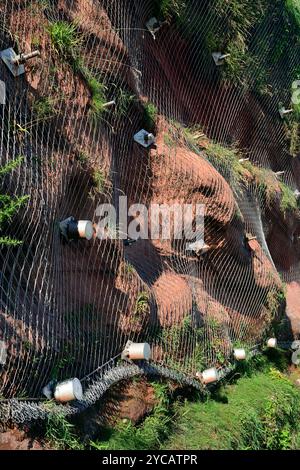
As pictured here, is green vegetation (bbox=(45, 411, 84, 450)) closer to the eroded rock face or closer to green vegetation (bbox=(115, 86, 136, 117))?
the eroded rock face

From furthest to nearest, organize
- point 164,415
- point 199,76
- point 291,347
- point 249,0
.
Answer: point 291,347 → point 249,0 → point 199,76 → point 164,415

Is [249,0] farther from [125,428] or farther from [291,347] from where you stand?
[125,428]

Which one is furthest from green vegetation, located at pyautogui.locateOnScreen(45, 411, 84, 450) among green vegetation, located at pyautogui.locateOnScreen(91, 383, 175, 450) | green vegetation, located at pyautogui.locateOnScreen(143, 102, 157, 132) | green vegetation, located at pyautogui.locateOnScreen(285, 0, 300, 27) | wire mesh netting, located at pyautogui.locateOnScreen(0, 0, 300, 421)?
green vegetation, located at pyautogui.locateOnScreen(285, 0, 300, 27)

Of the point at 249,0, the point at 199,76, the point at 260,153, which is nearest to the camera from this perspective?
the point at 199,76

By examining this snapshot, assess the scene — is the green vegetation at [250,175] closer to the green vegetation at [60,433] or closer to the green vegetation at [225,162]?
the green vegetation at [225,162]

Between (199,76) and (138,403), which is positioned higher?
(199,76)

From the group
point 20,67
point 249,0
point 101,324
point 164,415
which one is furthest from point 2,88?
point 249,0

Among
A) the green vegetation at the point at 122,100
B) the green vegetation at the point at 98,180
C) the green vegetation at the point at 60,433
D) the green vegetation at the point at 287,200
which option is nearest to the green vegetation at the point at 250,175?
the green vegetation at the point at 287,200
